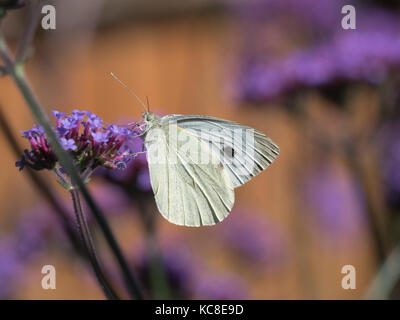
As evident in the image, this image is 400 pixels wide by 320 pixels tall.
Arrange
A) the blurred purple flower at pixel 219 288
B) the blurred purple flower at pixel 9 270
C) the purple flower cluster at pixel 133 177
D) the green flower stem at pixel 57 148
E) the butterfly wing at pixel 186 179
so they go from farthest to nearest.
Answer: the blurred purple flower at pixel 9 270, the blurred purple flower at pixel 219 288, the purple flower cluster at pixel 133 177, the butterfly wing at pixel 186 179, the green flower stem at pixel 57 148

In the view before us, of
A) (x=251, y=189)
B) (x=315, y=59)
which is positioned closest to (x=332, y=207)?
(x=251, y=189)

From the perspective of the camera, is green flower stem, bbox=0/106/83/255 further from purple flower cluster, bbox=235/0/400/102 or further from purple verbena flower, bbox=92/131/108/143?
purple flower cluster, bbox=235/0/400/102

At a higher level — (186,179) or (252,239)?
(186,179)

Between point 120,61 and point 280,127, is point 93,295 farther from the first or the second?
point 120,61

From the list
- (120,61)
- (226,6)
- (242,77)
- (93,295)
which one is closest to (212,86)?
(226,6)

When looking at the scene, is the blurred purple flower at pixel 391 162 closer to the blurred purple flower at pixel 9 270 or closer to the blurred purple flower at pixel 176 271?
the blurred purple flower at pixel 176 271

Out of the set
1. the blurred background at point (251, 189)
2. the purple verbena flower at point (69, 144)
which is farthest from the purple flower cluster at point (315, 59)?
the purple verbena flower at point (69, 144)

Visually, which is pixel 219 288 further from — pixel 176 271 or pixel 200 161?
pixel 200 161
